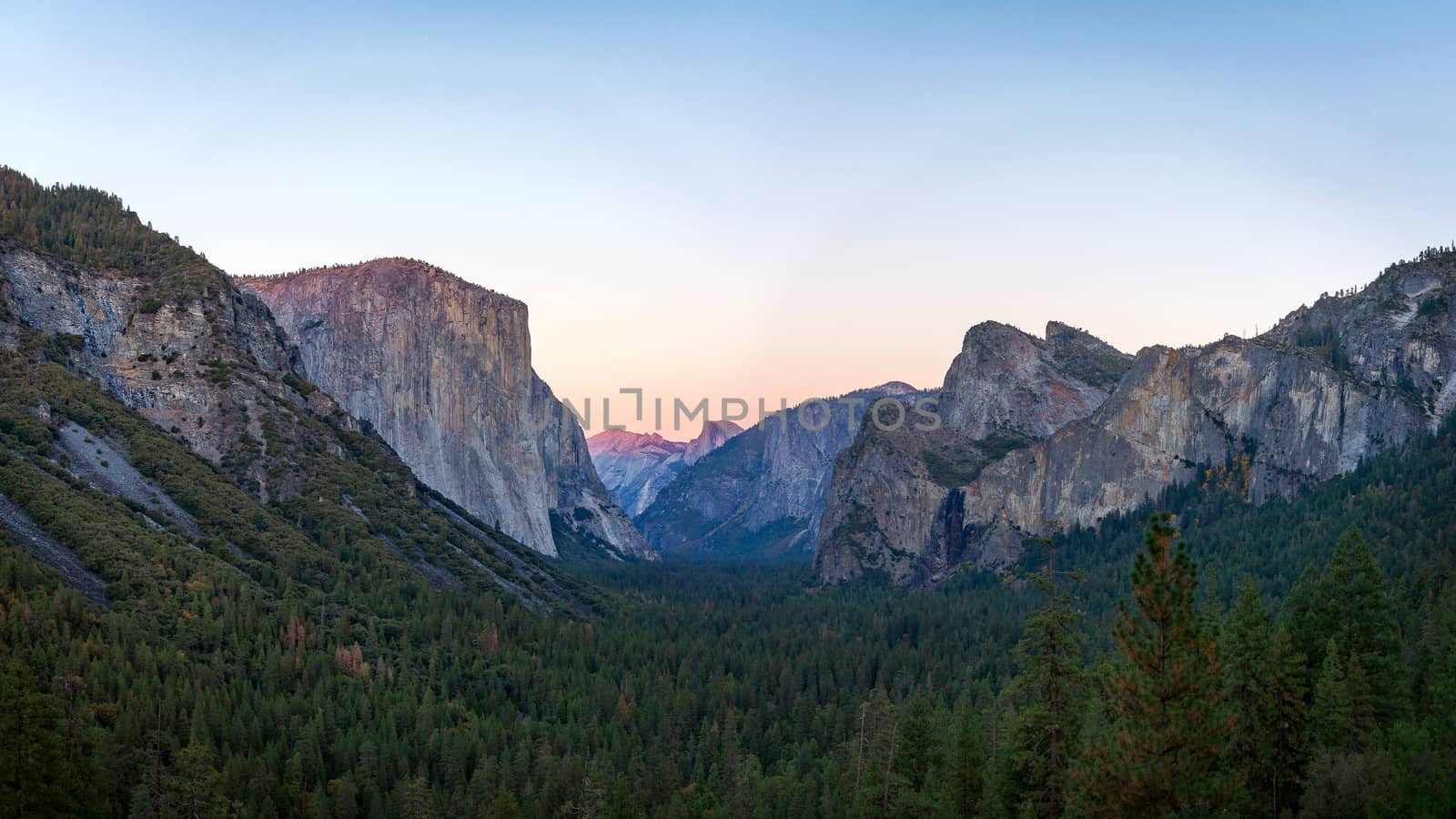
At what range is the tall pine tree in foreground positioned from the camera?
40.3 m

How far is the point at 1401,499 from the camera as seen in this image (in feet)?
465

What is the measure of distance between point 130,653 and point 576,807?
1814 inches

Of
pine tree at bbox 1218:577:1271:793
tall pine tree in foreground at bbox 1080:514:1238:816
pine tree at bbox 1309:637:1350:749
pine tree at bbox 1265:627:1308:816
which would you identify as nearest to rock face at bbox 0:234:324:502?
pine tree at bbox 1218:577:1271:793

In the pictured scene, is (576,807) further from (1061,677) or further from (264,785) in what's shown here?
(1061,677)

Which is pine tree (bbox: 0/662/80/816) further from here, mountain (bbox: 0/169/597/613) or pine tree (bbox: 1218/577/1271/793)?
mountain (bbox: 0/169/597/613)

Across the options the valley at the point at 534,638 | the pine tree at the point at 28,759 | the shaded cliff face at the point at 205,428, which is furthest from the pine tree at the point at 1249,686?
the shaded cliff face at the point at 205,428

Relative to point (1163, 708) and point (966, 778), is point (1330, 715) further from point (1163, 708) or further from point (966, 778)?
point (1163, 708)

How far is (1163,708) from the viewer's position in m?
40.7

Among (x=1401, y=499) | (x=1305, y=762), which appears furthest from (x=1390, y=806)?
(x=1401, y=499)

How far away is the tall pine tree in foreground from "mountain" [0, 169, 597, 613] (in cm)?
9860

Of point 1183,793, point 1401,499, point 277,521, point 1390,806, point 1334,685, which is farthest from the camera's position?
point 277,521

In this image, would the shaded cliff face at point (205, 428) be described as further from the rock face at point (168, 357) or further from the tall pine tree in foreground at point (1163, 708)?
the tall pine tree in foreground at point (1163, 708)

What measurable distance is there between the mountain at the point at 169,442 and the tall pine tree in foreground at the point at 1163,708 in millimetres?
98605

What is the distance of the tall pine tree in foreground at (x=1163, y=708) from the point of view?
40.3 meters
